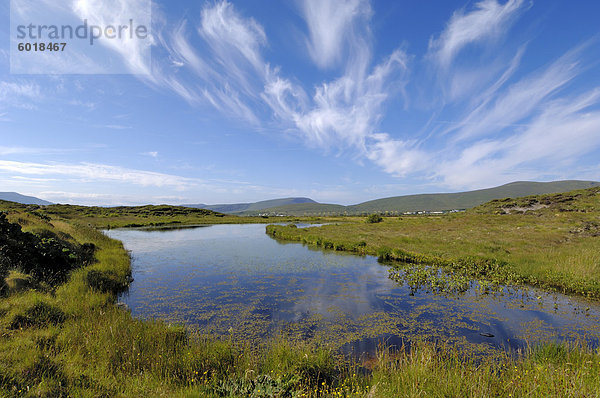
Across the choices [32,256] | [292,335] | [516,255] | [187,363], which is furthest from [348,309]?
[516,255]

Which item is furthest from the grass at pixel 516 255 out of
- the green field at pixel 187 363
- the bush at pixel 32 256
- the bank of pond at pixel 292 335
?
the bush at pixel 32 256

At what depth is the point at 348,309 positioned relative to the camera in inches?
529

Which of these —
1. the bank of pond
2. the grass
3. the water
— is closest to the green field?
the bank of pond

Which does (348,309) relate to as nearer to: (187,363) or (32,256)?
(187,363)

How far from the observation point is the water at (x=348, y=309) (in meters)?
10.5

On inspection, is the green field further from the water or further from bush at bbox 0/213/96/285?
the water

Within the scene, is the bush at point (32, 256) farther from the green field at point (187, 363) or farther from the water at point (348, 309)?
the water at point (348, 309)

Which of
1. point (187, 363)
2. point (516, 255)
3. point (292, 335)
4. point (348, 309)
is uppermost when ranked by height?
point (187, 363)

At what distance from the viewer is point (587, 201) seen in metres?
54.3

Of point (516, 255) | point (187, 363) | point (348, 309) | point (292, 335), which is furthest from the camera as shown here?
point (516, 255)

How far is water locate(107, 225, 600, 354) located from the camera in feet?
34.3

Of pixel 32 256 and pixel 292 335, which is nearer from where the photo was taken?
pixel 292 335

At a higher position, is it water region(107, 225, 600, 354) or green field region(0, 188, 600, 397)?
green field region(0, 188, 600, 397)

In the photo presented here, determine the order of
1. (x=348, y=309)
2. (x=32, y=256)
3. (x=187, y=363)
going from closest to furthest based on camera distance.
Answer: (x=187, y=363) < (x=32, y=256) < (x=348, y=309)
